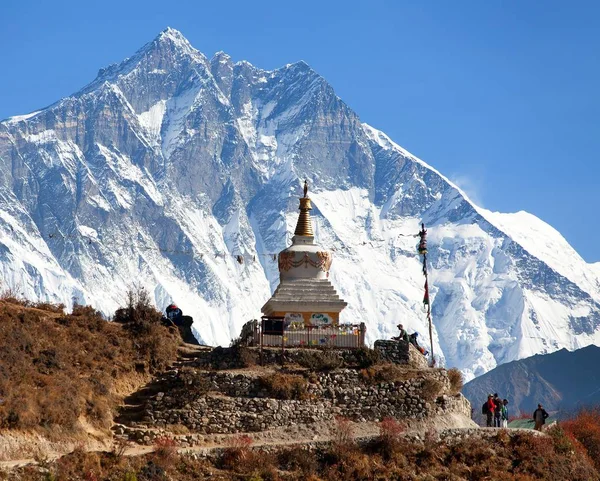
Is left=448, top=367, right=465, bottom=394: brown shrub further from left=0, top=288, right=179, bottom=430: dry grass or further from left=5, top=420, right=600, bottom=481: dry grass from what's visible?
left=0, top=288, right=179, bottom=430: dry grass

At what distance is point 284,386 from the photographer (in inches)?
1955

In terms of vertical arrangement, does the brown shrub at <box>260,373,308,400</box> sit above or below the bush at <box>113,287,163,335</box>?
below

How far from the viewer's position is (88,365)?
50.2 meters

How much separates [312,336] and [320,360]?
3192 mm

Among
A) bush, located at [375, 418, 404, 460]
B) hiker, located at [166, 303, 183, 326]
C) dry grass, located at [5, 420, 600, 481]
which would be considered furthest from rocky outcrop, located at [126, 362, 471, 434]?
hiker, located at [166, 303, 183, 326]

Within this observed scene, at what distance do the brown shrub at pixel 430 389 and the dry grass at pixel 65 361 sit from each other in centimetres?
887

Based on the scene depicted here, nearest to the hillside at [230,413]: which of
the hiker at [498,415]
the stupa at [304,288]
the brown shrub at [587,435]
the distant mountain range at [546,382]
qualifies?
the hiker at [498,415]

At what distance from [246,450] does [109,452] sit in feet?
14.2

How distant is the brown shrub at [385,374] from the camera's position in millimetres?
50688

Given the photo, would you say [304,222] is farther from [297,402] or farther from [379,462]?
[379,462]

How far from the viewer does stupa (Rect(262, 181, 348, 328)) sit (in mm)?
60719

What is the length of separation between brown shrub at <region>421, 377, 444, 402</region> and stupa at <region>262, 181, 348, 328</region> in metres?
7.55

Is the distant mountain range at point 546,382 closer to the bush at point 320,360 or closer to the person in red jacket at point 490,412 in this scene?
the person in red jacket at point 490,412

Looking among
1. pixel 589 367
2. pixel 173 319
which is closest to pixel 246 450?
pixel 173 319
